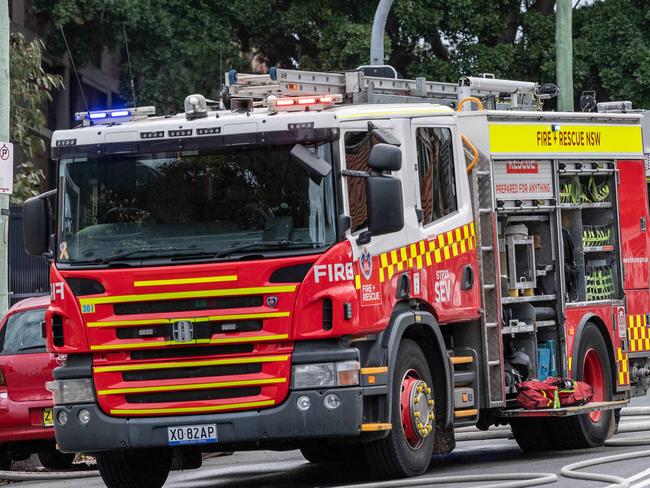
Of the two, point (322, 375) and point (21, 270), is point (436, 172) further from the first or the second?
point (21, 270)

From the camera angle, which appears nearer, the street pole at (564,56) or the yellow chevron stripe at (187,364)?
the yellow chevron stripe at (187,364)

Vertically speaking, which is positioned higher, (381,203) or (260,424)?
(381,203)

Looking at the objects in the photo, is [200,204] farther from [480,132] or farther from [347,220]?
[480,132]

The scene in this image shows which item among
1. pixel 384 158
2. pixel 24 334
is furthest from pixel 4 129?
pixel 384 158

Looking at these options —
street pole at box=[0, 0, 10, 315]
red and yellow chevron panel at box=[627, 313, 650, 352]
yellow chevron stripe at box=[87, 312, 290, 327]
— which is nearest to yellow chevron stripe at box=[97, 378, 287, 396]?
yellow chevron stripe at box=[87, 312, 290, 327]

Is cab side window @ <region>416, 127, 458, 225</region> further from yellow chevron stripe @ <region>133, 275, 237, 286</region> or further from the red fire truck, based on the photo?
yellow chevron stripe @ <region>133, 275, 237, 286</region>

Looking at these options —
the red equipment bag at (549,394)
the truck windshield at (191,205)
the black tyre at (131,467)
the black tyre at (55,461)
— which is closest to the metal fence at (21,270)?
the black tyre at (55,461)

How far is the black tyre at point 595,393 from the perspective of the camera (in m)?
14.8

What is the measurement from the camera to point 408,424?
12.1m

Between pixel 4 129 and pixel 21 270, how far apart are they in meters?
6.47

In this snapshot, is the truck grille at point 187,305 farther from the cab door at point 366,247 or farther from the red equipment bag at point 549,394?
the red equipment bag at point 549,394

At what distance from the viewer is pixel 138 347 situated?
11.4 meters

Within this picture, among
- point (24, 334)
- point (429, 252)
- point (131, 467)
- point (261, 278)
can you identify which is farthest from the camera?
point (24, 334)

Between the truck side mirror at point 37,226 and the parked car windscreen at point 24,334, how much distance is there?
10.9 feet
